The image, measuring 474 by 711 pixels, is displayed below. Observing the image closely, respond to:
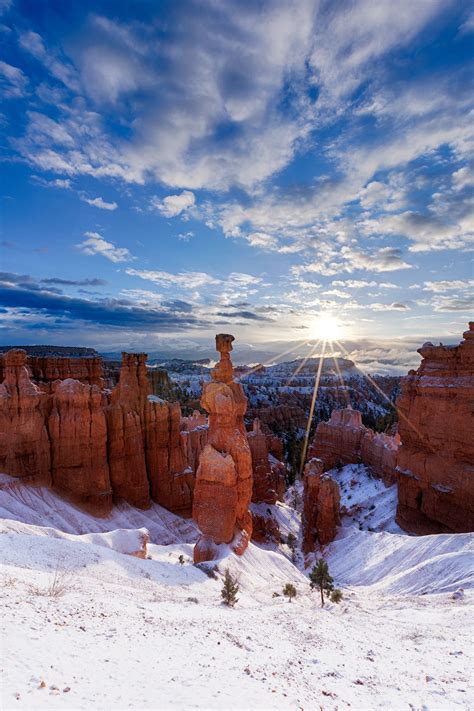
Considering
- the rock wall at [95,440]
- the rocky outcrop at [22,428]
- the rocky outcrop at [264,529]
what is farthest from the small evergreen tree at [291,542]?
the rocky outcrop at [22,428]

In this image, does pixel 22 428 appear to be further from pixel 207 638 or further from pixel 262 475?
pixel 262 475

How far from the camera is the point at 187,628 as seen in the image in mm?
8133

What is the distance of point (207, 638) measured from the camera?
7.74m

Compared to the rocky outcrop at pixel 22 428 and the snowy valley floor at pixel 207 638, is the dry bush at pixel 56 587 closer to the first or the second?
the snowy valley floor at pixel 207 638

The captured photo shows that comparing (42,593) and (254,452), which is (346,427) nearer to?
(254,452)

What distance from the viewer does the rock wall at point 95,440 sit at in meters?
22.6

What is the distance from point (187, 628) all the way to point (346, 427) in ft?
151

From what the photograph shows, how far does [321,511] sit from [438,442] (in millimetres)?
10567

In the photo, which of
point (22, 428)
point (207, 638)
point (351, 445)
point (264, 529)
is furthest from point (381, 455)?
point (207, 638)

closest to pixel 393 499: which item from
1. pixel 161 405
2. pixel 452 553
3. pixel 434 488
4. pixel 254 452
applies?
pixel 434 488

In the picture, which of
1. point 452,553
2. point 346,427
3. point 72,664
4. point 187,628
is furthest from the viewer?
point 346,427

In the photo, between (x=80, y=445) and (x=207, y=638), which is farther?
(x=80, y=445)

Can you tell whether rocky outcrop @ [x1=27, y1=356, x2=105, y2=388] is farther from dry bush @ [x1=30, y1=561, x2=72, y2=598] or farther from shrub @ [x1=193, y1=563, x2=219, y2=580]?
dry bush @ [x1=30, y1=561, x2=72, y2=598]

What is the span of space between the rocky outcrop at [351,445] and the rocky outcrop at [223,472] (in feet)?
83.4
